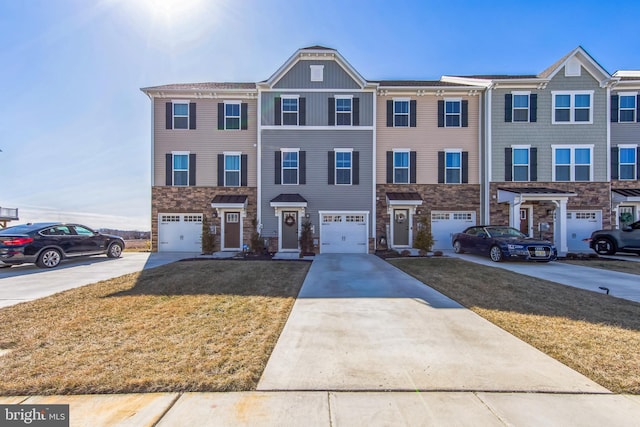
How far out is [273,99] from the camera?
1484 centimetres

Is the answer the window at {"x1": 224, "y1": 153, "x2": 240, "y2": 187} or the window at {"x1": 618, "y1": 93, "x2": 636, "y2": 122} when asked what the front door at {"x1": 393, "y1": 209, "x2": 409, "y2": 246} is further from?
the window at {"x1": 618, "y1": 93, "x2": 636, "y2": 122}

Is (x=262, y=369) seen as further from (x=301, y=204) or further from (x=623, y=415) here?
(x=301, y=204)

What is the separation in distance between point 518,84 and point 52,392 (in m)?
18.9

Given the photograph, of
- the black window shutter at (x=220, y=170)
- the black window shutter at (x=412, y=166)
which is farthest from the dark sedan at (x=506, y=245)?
the black window shutter at (x=220, y=170)

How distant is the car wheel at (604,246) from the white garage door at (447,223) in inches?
194

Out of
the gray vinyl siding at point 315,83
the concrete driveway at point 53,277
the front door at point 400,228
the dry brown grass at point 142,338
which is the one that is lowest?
the concrete driveway at point 53,277

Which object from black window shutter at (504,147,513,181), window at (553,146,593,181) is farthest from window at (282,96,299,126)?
window at (553,146,593,181)

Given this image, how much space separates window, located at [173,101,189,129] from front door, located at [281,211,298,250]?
6652 mm

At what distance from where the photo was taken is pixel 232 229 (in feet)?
50.2

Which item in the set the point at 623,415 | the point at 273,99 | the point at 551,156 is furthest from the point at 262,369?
the point at 551,156

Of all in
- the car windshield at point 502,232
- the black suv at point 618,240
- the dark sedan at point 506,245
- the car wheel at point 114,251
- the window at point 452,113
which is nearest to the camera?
the dark sedan at point 506,245

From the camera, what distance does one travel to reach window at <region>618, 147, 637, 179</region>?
15.4 m

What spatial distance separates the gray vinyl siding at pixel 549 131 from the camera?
592 inches

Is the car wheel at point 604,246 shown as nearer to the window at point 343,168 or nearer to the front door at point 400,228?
the front door at point 400,228
